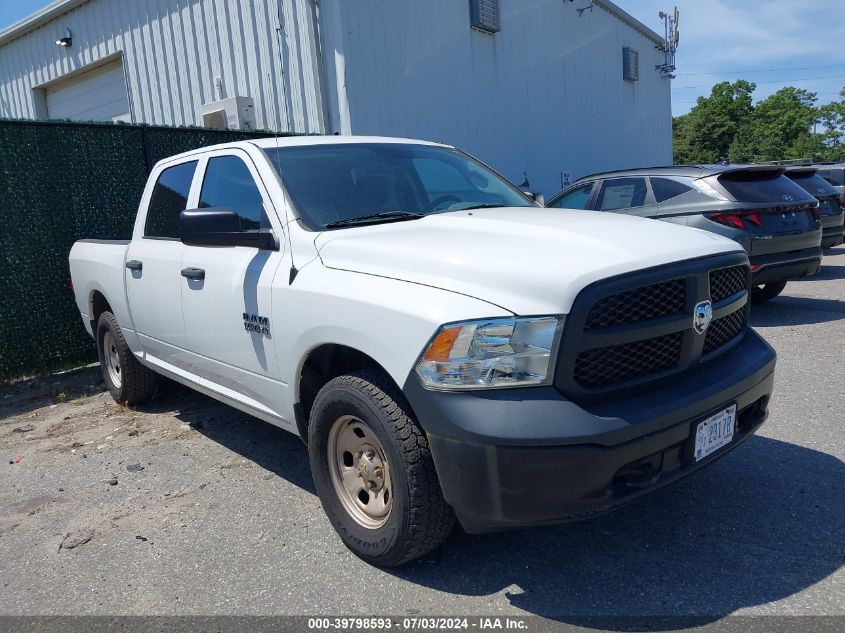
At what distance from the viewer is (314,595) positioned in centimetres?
279

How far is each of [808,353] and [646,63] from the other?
651 inches

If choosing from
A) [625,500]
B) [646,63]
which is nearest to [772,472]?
[625,500]

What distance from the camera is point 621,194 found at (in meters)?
7.96

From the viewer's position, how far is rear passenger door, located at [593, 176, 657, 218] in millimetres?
7641

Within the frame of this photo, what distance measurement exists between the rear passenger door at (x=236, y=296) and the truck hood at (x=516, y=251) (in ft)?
1.64

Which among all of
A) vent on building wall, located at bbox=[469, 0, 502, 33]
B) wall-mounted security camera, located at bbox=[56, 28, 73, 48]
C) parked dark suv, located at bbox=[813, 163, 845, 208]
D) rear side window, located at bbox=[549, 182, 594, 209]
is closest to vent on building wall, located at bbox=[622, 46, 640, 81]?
parked dark suv, located at bbox=[813, 163, 845, 208]

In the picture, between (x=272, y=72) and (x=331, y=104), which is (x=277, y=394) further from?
(x=272, y=72)

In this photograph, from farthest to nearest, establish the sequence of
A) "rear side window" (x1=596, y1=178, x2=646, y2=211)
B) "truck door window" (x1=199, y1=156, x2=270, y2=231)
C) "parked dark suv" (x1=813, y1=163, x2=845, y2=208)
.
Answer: "parked dark suv" (x1=813, y1=163, x2=845, y2=208), "rear side window" (x1=596, y1=178, x2=646, y2=211), "truck door window" (x1=199, y1=156, x2=270, y2=231)

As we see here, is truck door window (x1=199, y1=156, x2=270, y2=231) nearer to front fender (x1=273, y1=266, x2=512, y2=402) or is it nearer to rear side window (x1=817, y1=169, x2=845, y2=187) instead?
front fender (x1=273, y1=266, x2=512, y2=402)

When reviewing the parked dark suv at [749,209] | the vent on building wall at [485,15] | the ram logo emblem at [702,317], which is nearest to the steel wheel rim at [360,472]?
the ram logo emblem at [702,317]

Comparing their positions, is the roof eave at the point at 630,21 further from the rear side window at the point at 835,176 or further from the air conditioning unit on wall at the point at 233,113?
the air conditioning unit on wall at the point at 233,113

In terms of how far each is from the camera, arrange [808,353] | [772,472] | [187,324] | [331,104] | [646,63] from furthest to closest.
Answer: [646,63]
[331,104]
[808,353]
[187,324]
[772,472]

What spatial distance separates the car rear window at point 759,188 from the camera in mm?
7035

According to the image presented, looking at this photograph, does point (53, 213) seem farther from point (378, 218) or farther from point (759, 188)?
point (759, 188)
